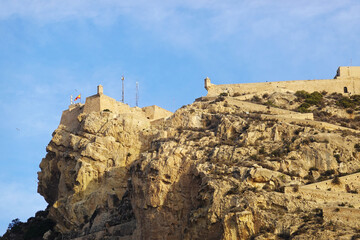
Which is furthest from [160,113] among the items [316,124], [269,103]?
[316,124]

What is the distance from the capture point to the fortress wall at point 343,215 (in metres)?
50.6

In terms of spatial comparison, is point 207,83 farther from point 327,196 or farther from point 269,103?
point 327,196

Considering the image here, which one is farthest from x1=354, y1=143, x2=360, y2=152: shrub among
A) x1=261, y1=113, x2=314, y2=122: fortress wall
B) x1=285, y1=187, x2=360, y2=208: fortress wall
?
x1=261, y1=113, x2=314, y2=122: fortress wall

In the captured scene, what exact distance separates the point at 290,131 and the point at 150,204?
464 inches

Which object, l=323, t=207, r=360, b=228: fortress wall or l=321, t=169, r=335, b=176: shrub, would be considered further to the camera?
l=321, t=169, r=335, b=176: shrub

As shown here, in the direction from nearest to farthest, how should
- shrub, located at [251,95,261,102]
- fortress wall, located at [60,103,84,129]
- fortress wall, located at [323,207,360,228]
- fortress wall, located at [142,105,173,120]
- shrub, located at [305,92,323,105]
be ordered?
fortress wall, located at [323,207,360,228] < shrub, located at [305,92,323,105] < shrub, located at [251,95,261,102] < fortress wall, located at [60,103,84,129] < fortress wall, located at [142,105,173,120]

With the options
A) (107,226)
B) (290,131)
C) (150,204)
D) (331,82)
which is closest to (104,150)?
(107,226)

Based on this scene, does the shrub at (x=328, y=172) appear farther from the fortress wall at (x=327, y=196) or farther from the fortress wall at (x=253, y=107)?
the fortress wall at (x=253, y=107)

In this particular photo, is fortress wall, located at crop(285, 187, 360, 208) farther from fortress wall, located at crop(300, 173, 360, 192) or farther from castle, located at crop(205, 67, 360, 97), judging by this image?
castle, located at crop(205, 67, 360, 97)

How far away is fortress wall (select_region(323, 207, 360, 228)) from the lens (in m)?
50.6

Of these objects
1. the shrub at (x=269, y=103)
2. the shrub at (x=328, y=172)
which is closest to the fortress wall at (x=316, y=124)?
the shrub at (x=269, y=103)

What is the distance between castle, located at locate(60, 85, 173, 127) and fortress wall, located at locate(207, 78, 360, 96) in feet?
17.3

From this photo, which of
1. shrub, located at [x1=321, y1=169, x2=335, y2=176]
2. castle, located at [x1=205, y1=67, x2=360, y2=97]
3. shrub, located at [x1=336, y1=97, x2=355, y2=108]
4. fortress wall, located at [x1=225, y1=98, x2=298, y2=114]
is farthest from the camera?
castle, located at [x1=205, y1=67, x2=360, y2=97]

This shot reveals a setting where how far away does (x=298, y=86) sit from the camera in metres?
78.2
